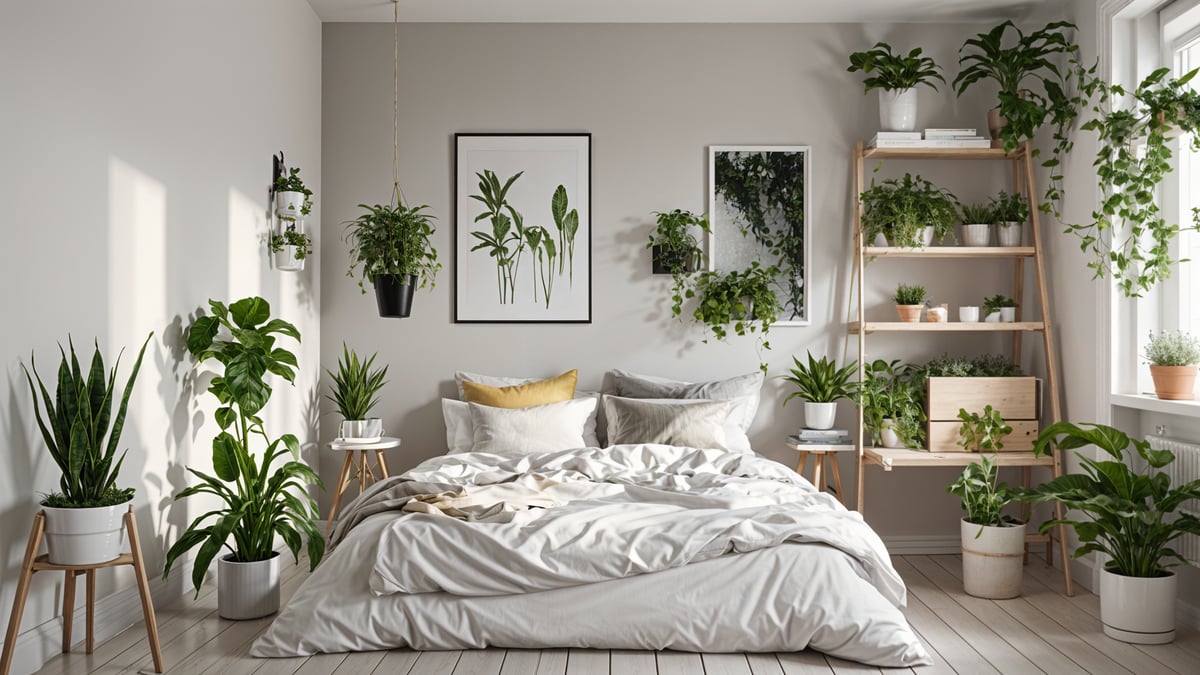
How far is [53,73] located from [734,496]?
2793mm

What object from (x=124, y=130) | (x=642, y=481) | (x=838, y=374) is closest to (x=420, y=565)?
(x=642, y=481)

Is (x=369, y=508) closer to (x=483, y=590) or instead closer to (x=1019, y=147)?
(x=483, y=590)

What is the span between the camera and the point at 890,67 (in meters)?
4.84

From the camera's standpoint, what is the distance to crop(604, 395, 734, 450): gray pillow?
14.8ft

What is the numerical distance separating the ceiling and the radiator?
2.46 metres

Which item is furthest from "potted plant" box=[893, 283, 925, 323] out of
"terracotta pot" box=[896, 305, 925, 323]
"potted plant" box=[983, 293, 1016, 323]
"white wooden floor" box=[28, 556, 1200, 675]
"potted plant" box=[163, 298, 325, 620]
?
"potted plant" box=[163, 298, 325, 620]

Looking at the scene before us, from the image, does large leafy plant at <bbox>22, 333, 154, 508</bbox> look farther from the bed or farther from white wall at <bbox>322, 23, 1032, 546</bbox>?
white wall at <bbox>322, 23, 1032, 546</bbox>

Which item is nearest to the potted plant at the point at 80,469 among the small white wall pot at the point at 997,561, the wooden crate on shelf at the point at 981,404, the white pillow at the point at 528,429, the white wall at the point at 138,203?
the white wall at the point at 138,203

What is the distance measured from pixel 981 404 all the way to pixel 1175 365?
3.44 feet

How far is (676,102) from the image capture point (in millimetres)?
5168

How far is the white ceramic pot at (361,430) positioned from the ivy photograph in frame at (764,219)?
80.4 inches

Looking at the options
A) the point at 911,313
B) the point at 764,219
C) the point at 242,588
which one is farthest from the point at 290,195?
the point at 911,313

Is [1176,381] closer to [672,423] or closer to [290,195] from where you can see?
[672,423]

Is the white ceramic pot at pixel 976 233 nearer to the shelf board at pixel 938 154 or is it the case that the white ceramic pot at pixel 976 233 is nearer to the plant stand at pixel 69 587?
the shelf board at pixel 938 154
